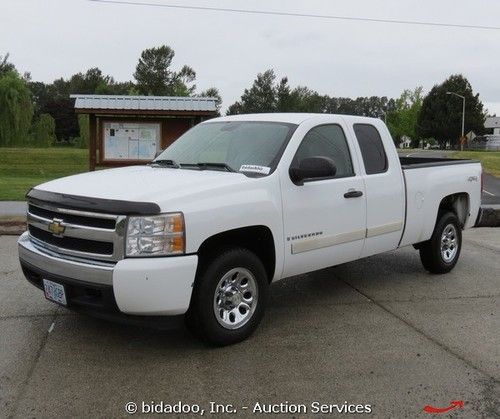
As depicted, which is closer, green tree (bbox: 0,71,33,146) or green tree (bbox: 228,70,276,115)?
green tree (bbox: 0,71,33,146)

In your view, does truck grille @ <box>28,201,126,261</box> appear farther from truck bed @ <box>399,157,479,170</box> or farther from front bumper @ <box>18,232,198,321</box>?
truck bed @ <box>399,157,479,170</box>

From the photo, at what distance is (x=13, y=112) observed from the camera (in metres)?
45.0

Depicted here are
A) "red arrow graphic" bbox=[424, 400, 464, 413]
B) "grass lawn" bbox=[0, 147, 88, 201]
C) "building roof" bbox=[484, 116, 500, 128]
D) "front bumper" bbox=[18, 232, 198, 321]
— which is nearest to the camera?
"red arrow graphic" bbox=[424, 400, 464, 413]

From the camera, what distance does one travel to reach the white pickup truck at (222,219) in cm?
387

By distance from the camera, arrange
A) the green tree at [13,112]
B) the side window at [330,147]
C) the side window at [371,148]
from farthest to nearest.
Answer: the green tree at [13,112], the side window at [371,148], the side window at [330,147]

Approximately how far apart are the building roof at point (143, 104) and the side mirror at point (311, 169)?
9027 millimetres

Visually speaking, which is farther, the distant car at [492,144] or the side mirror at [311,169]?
the distant car at [492,144]

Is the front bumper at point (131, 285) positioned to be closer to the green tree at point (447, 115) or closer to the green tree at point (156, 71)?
the green tree at point (156, 71)

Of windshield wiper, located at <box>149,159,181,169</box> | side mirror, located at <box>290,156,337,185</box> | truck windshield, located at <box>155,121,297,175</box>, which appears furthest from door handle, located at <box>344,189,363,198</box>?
windshield wiper, located at <box>149,159,181,169</box>

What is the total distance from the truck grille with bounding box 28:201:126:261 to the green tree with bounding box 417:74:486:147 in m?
81.9

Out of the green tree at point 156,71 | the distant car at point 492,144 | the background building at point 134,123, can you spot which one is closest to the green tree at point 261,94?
the green tree at point 156,71

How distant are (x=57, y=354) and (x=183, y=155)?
2114 mm

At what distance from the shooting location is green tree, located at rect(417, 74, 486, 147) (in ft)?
265

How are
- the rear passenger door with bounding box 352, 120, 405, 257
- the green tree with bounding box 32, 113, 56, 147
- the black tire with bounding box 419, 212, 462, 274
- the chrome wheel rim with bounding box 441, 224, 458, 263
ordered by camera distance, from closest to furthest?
the rear passenger door with bounding box 352, 120, 405, 257 → the black tire with bounding box 419, 212, 462, 274 → the chrome wheel rim with bounding box 441, 224, 458, 263 → the green tree with bounding box 32, 113, 56, 147
